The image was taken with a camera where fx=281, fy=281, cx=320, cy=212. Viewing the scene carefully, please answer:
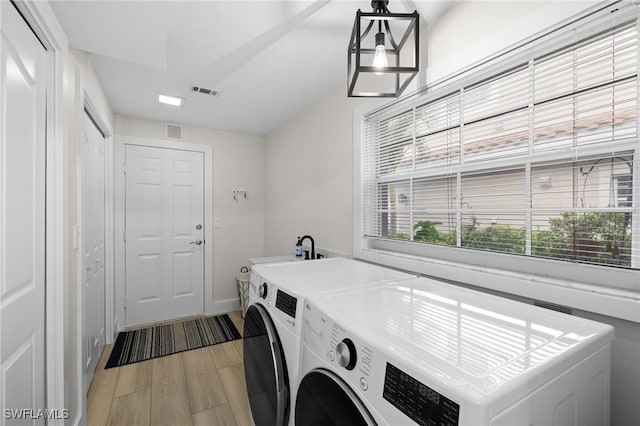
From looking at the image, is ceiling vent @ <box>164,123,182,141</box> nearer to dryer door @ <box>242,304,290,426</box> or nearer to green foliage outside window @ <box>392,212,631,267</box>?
dryer door @ <box>242,304,290,426</box>

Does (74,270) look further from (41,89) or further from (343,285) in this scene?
(343,285)

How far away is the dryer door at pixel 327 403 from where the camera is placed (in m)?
0.70

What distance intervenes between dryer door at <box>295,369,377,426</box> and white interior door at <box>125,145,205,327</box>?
9.21 feet

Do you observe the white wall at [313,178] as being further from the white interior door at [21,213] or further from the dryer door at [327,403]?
the white interior door at [21,213]

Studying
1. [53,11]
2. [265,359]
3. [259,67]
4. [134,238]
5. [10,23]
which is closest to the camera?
[10,23]

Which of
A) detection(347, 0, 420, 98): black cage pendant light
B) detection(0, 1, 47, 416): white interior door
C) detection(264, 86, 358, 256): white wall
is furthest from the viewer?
detection(264, 86, 358, 256): white wall

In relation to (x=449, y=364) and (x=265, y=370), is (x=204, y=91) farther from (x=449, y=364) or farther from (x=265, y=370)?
(x=449, y=364)

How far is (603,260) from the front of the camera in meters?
0.99

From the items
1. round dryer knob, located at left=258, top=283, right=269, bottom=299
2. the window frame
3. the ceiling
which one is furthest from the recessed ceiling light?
round dryer knob, located at left=258, top=283, right=269, bottom=299

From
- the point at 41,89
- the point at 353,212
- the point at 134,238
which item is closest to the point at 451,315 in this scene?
the point at 353,212

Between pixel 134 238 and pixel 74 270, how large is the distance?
1.62m

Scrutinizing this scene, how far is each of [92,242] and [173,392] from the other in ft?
4.12

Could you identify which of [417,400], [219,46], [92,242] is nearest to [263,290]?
[417,400]

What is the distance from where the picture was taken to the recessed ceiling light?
2461mm
